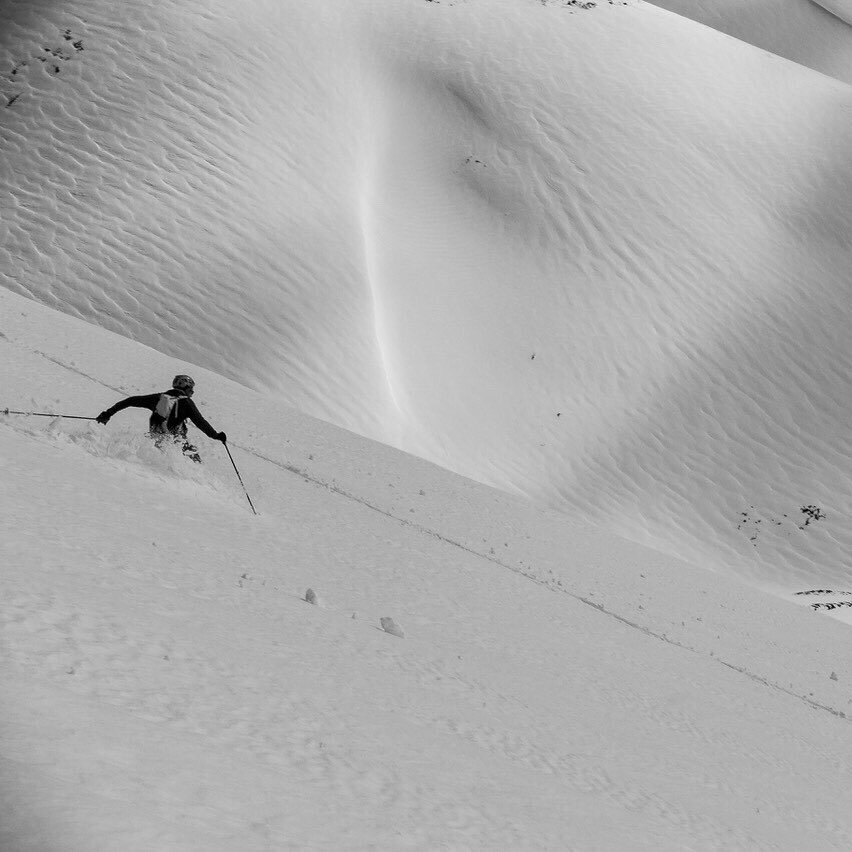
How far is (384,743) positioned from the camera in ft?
16.2

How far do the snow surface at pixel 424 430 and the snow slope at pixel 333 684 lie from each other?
34 mm

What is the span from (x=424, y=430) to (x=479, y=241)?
27.6ft

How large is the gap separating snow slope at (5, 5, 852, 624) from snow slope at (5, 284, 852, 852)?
9.55 meters

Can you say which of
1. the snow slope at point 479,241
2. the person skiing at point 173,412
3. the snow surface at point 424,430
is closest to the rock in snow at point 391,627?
the snow surface at point 424,430

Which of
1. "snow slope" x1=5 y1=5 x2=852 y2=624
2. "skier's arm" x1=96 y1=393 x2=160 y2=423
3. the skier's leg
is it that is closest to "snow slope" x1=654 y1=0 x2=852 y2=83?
"snow slope" x1=5 y1=5 x2=852 y2=624

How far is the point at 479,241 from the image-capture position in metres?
30.6

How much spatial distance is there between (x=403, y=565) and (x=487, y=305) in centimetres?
1861

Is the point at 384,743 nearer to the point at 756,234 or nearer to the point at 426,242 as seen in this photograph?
the point at 426,242

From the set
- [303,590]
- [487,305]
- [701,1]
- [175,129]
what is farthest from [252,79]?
[701,1]

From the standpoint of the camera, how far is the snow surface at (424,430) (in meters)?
4.59

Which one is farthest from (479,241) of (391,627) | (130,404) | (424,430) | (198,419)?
(391,627)

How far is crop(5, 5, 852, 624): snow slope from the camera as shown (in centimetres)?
2438

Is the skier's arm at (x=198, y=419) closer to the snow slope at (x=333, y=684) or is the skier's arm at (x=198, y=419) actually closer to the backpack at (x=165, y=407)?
the backpack at (x=165, y=407)

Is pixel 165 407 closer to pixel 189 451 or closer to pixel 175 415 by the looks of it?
pixel 175 415
